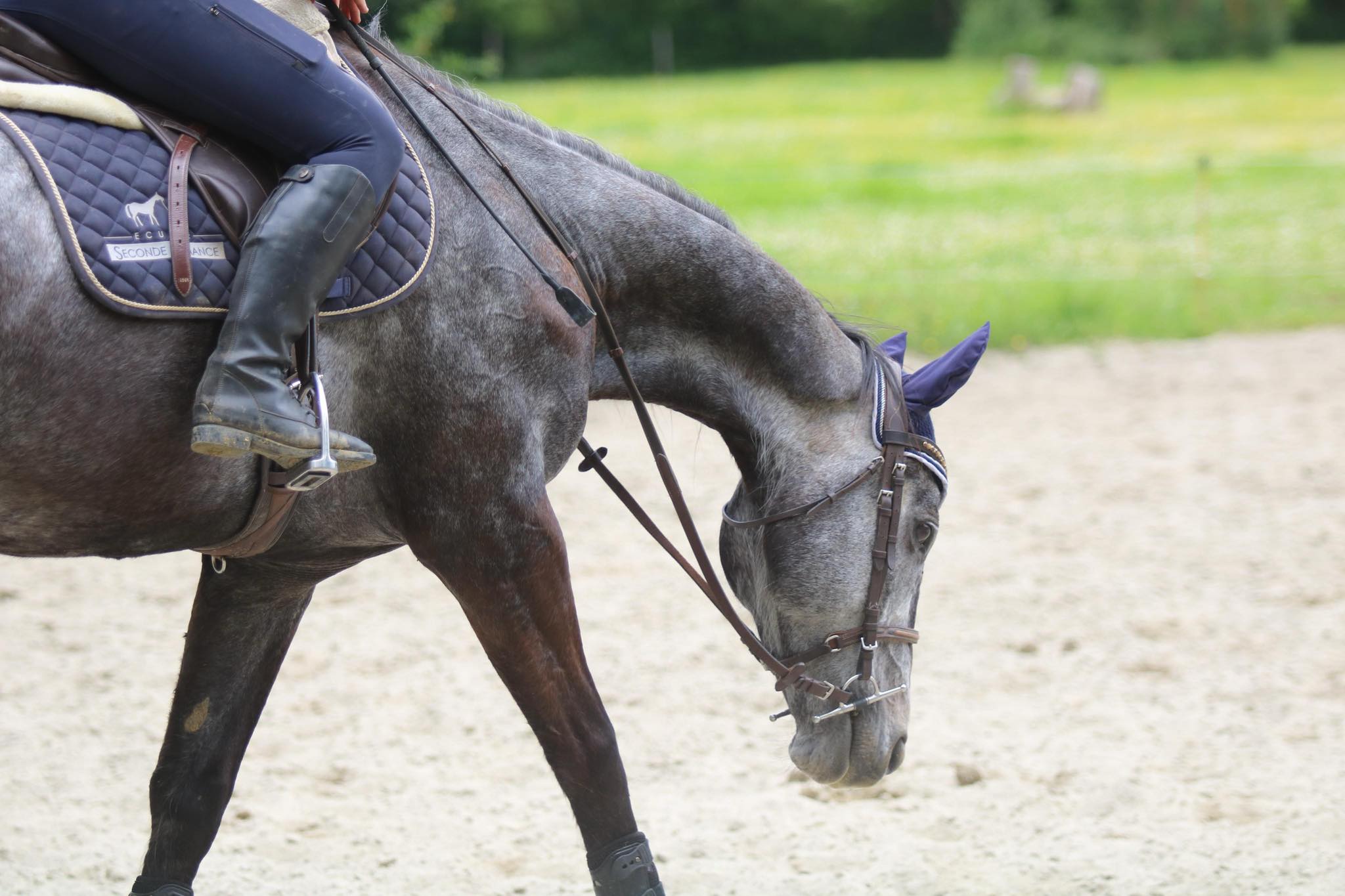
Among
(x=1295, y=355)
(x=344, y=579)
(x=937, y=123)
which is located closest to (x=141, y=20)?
(x=344, y=579)

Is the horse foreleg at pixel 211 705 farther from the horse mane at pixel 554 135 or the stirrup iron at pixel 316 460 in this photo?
the horse mane at pixel 554 135

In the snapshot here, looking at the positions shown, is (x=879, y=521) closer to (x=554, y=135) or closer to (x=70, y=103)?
(x=554, y=135)

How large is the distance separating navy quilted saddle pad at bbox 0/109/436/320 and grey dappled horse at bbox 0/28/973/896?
0.11 ft

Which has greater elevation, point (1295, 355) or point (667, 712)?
point (1295, 355)

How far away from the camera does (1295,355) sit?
9.43 m

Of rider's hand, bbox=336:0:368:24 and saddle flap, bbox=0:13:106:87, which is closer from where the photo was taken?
saddle flap, bbox=0:13:106:87

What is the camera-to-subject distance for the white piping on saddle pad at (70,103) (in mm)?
2176

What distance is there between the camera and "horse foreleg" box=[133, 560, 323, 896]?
2859 mm

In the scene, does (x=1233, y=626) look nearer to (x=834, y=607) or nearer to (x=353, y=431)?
(x=834, y=607)

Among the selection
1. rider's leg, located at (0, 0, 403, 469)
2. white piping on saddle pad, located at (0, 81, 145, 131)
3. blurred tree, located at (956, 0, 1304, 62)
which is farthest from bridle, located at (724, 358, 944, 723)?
blurred tree, located at (956, 0, 1304, 62)

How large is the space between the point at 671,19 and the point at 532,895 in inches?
1706

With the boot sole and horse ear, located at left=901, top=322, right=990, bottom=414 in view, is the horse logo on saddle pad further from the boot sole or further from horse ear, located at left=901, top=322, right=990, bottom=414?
horse ear, located at left=901, top=322, right=990, bottom=414

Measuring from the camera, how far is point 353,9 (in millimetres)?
2697

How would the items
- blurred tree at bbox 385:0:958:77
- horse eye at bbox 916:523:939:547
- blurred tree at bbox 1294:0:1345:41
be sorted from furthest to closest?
blurred tree at bbox 1294:0:1345:41
blurred tree at bbox 385:0:958:77
horse eye at bbox 916:523:939:547
